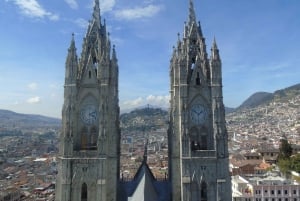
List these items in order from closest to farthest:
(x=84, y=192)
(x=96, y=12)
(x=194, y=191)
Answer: (x=194, y=191) < (x=84, y=192) < (x=96, y=12)

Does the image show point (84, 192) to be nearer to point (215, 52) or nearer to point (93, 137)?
point (93, 137)

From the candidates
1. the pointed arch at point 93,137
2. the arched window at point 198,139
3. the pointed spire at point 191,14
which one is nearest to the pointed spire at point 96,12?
the pointed spire at point 191,14

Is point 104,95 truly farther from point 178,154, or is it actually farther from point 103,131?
point 178,154

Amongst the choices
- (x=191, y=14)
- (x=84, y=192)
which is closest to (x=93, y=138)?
(x=84, y=192)

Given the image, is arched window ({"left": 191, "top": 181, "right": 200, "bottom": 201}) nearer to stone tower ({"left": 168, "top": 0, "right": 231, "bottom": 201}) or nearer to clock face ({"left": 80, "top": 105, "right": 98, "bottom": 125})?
stone tower ({"left": 168, "top": 0, "right": 231, "bottom": 201})

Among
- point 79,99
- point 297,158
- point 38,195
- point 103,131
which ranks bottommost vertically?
point 38,195

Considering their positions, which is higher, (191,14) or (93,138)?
(191,14)

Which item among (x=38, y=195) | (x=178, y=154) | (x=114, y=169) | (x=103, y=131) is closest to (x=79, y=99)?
(x=103, y=131)
